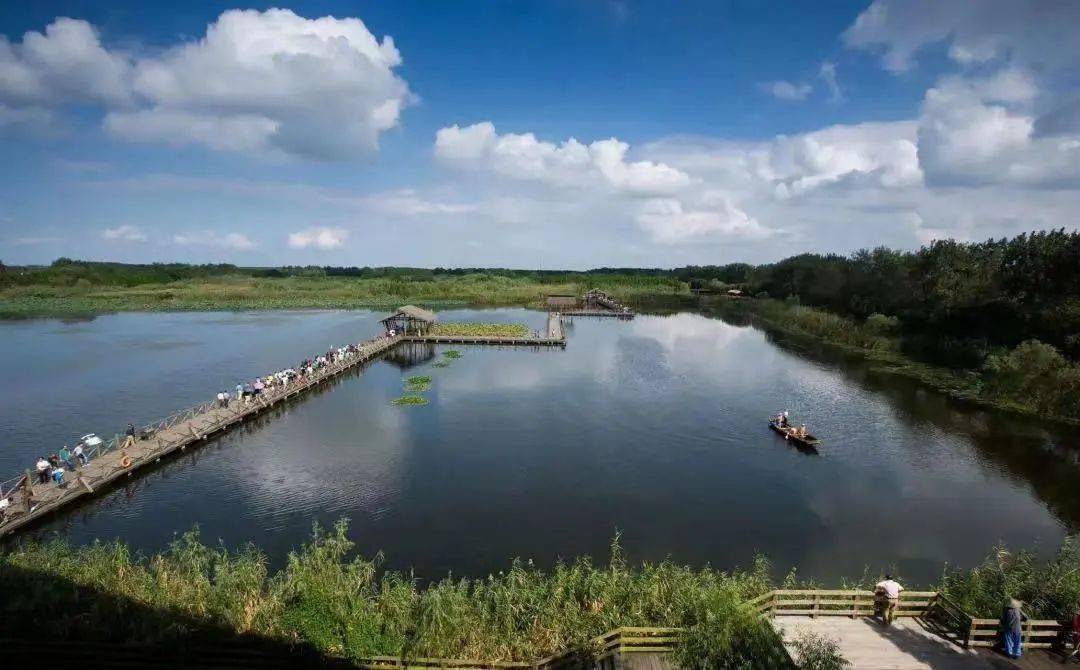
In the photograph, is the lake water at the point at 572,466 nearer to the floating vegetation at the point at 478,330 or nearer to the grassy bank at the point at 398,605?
the grassy bank at the point at 398,605

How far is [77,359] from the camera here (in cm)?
4753

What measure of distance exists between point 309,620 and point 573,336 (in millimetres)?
57044

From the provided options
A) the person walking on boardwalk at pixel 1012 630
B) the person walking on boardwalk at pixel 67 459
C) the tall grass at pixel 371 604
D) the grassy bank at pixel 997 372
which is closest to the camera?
the person walking on boardwalk at pixel 1012 630

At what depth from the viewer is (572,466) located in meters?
26.0

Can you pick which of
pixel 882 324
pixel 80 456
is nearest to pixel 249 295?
pixel 80 456

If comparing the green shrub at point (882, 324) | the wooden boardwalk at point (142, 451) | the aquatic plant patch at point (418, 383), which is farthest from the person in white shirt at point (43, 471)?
the green shrub at point (882, 324)

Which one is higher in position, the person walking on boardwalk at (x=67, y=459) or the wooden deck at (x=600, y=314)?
the wooden deck at (x=600, y=314)

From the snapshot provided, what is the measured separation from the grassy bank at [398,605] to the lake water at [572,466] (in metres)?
3.45

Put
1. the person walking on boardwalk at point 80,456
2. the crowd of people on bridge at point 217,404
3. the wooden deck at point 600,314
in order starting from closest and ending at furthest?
the crowd of people on bridge at point 217,404 → the person walking on boardwalk at point 80,456 → the wooden deck at point 600,314

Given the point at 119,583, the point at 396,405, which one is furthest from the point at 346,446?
the point at 119,583

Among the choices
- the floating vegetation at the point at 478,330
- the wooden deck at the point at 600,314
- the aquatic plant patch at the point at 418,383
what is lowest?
the aquatic plant patch at the point at 418,383

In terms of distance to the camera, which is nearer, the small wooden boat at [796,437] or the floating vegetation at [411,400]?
the small wooden boat at [796,437]

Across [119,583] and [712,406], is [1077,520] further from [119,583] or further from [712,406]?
[119,583]

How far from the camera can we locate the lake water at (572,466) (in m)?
19.6
